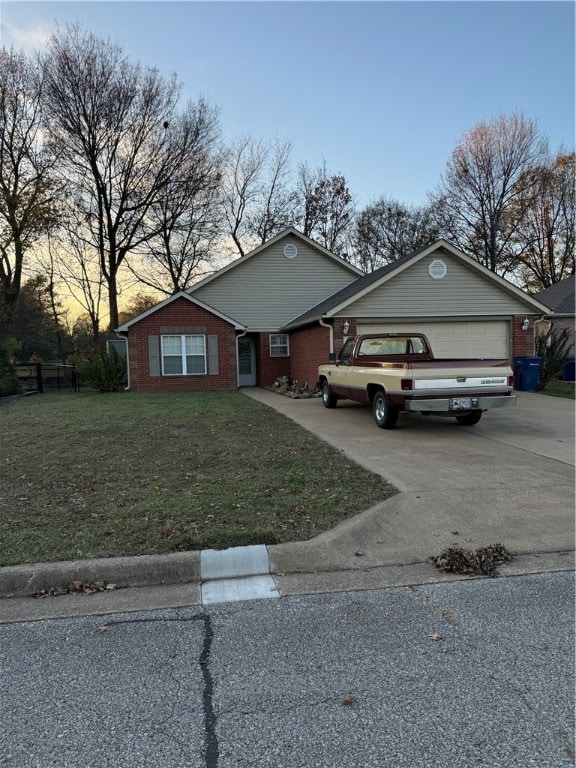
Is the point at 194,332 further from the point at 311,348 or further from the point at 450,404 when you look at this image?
the point at 450,404

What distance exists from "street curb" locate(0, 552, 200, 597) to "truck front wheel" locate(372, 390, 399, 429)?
6466 millimetres

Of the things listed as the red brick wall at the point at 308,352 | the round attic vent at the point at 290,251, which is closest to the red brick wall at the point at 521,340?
the red brick wall at the point at 308,352

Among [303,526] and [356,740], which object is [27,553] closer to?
[303,526]

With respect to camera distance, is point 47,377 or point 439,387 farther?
point 47,377

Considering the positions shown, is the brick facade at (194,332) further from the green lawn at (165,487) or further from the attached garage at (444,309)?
the green lawn at (165,487)

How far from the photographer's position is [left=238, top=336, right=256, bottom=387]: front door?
75.6 ft

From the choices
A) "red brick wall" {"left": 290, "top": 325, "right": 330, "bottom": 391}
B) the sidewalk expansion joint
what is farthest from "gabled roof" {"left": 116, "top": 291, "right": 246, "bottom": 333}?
the sidewalk expansion joint

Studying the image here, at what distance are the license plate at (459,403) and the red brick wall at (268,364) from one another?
13.8 meters

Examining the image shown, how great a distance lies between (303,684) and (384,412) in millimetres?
7744

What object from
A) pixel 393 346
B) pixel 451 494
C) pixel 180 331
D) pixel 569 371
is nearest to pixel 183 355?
pixel 180 331

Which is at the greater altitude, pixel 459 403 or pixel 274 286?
pixel 274 286

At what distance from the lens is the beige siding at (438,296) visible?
17.5 m

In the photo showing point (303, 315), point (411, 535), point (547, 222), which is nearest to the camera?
point (411, 535)

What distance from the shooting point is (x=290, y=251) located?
22.6m
